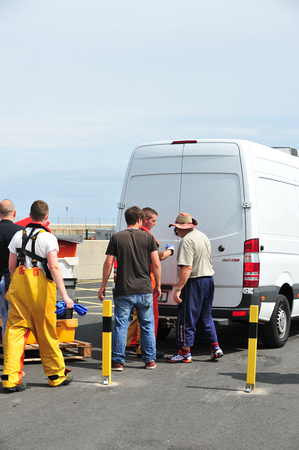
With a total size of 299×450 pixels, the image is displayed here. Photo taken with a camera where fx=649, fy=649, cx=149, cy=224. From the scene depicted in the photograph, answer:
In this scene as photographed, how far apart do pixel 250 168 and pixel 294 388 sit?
2.84m

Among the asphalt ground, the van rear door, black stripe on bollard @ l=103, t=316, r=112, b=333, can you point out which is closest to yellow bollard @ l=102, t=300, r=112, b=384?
black stripe on bollard @ l=103, t=316, r=112, b=333

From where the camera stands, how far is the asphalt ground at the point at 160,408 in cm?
482

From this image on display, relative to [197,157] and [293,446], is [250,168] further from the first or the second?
[293,446]

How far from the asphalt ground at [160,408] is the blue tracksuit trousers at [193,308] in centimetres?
37

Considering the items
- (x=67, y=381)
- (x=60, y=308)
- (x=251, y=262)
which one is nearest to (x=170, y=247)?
(x=251, y=262)

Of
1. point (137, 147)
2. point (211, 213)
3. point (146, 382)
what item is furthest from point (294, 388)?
point (137, 147)

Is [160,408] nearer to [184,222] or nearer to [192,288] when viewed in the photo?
[192,288]

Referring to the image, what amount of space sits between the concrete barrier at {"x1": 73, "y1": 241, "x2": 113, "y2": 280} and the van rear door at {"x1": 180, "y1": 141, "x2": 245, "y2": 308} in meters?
12.9

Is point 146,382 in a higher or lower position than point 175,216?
lower

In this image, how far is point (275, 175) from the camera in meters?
8.79

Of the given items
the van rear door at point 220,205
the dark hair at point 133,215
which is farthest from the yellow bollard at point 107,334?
the van rear door at point 220,205

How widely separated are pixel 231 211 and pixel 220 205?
18 cm

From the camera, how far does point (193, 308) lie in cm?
772

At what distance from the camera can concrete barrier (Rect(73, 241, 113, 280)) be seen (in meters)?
21.0
